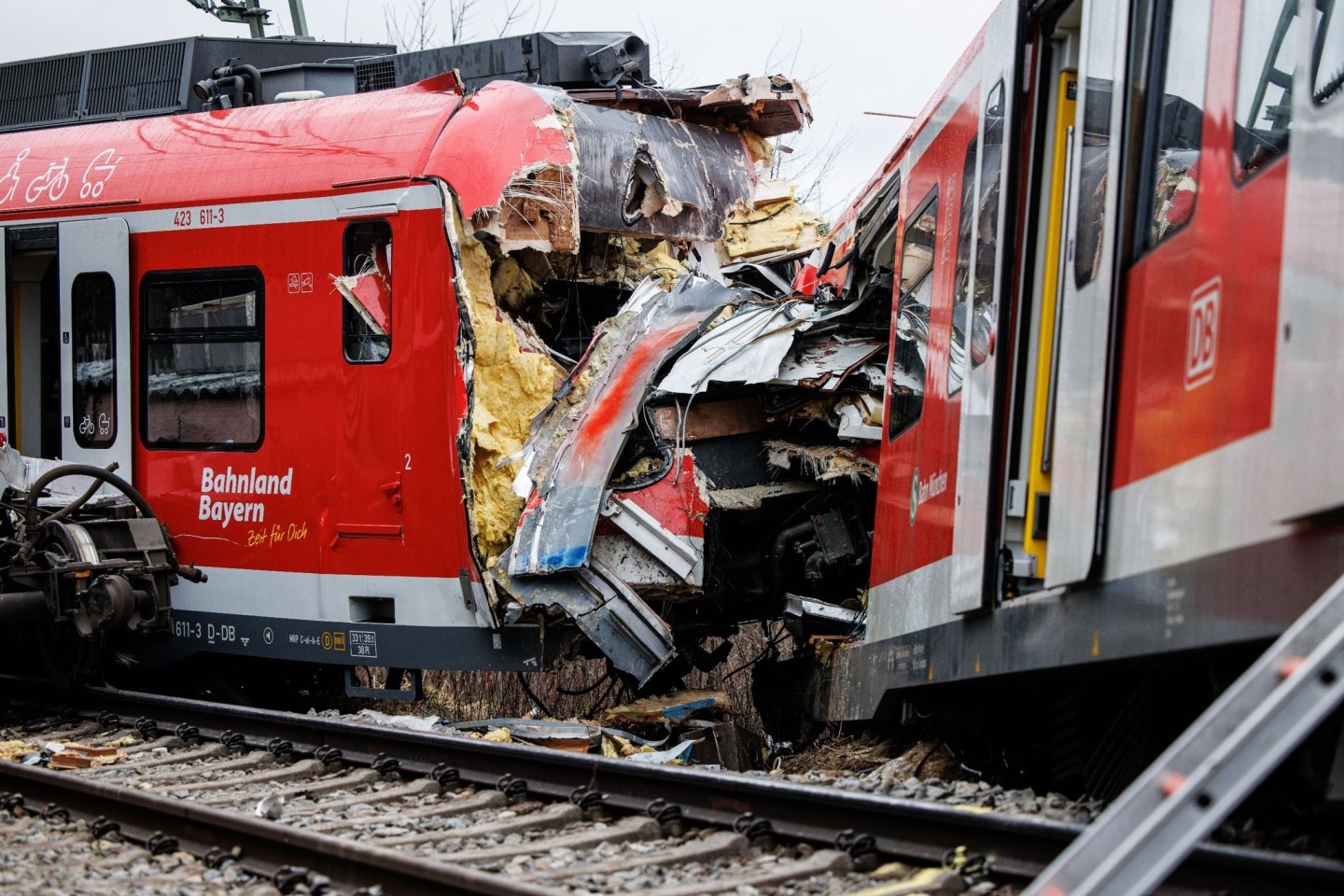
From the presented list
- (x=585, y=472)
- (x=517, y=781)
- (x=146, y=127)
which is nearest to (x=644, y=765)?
(x=517, y=781)

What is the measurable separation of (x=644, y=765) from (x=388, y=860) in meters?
1.21

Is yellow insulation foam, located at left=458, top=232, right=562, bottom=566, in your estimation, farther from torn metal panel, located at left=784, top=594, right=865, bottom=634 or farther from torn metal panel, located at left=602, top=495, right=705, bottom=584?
torn metal panel, located at left=784, top=594, right=865, bottom=634

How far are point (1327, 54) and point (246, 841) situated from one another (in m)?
3.90

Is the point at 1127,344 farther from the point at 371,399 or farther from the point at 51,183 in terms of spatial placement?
→ the point at 51,183

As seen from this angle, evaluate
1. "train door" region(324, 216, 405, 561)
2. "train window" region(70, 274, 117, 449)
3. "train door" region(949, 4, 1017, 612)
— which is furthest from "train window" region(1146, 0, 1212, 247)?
"train window" region(70, 274, 117, 449)

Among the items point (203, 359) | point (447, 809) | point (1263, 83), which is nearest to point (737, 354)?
point (203, 359)

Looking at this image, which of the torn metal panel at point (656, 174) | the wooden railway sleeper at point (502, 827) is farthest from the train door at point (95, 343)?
the wooden railway sleeper at point (502, 827)

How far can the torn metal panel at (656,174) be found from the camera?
8516mm

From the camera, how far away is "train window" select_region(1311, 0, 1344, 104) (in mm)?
3326

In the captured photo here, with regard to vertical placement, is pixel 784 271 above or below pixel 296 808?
above

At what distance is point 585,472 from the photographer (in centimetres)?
785

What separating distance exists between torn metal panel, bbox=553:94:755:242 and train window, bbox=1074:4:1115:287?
419 cm

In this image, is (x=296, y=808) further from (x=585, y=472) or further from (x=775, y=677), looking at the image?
(x=775, y=677)

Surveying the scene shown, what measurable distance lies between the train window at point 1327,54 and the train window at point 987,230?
1716 mm
